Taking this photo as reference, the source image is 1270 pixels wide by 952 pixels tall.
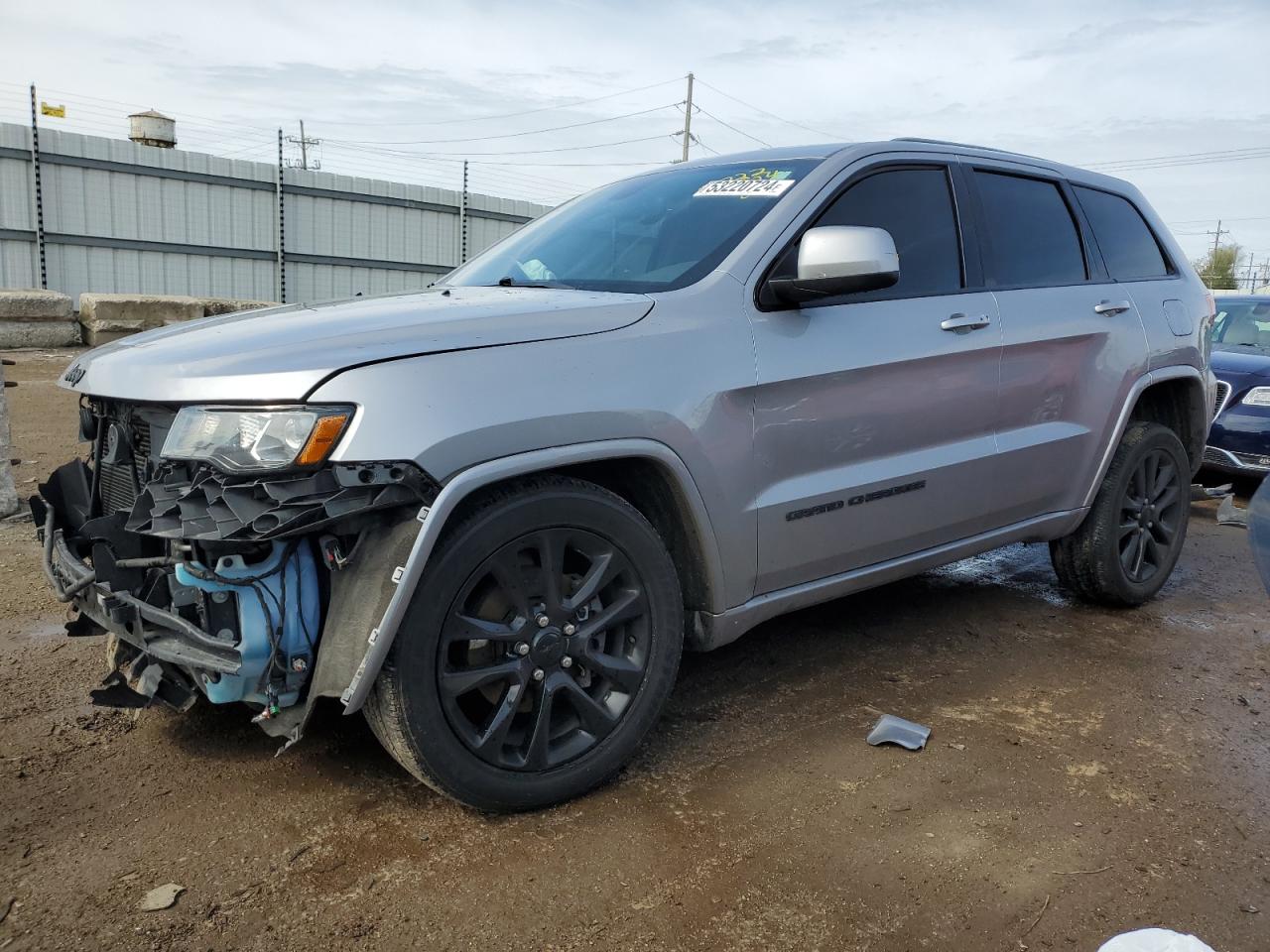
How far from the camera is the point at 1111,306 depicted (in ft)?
13.6

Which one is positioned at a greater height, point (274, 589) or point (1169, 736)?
point (274, 589)

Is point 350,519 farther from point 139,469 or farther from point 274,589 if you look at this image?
point 139,469

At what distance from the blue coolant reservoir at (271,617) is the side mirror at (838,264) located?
5.06 ft

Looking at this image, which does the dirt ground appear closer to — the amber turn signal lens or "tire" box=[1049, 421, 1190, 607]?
"tire" box=[1049, 421, 1190, 607]

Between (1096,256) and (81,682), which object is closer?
(81,682)

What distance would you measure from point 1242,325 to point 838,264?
7583 mm

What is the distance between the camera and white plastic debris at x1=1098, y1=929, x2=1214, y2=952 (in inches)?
76.4

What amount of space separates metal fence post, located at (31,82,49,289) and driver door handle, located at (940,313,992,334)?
52.5 feet

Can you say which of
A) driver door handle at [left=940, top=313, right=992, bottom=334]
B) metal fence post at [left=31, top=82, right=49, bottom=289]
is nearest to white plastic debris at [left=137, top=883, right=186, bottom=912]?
driver door handle at [left=940, top=313, right=992, bottom=334]

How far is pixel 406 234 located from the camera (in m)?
20.1

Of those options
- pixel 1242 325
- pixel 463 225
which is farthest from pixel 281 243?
pixel 1242 325

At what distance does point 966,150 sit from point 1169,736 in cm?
225

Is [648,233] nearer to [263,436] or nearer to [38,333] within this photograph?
[263,436]

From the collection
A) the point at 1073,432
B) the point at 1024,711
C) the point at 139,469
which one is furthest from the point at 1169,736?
the point at 139,469
